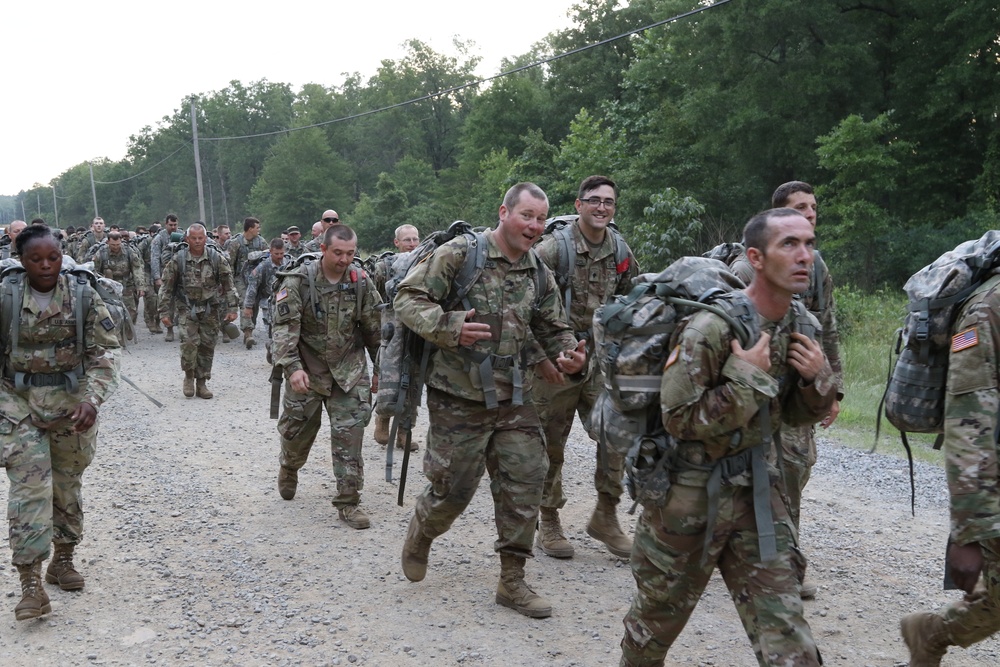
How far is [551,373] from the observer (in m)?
5.32

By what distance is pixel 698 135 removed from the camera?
98.0 feet

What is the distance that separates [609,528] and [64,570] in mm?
3469

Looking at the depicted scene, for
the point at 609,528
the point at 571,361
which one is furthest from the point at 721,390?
the point at 609,528

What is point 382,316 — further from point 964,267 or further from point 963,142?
point 963,142

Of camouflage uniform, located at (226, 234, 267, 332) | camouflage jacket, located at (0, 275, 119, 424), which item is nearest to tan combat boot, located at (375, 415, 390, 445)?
camouflage jacket, located at (0, 275, 119, 424)

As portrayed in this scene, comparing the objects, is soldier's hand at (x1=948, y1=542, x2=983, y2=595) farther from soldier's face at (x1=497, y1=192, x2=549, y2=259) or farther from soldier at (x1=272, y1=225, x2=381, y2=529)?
soldier at (x1=272, y1=225, x2=381, y2=529)

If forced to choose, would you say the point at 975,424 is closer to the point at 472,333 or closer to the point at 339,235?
the point at 472,333

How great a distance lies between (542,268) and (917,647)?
2721 mm

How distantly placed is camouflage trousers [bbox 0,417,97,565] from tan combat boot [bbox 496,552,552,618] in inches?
101

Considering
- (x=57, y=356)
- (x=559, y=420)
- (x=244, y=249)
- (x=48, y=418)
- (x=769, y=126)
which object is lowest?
(x=559, y=420)

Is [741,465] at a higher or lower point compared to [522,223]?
lower

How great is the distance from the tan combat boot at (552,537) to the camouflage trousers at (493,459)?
36.9 inches

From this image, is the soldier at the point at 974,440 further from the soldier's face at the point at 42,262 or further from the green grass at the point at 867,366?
the soldier's face at the point at 42,262

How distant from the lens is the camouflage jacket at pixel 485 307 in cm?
507
